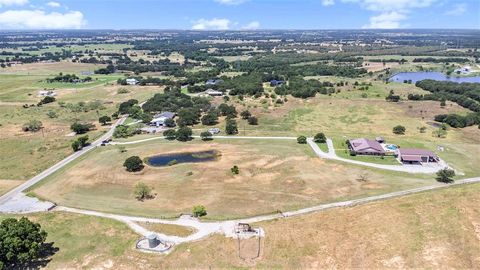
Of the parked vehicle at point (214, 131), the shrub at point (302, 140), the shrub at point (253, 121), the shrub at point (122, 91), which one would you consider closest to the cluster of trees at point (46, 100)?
the shrub at point (122, 91)

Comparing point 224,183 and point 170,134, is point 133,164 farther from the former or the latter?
point 170,134

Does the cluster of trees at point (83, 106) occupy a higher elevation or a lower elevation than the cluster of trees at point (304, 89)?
lower

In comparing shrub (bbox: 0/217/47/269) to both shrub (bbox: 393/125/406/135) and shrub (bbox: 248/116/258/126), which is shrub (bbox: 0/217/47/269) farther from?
shrub (bbox: 393/125/406/135)

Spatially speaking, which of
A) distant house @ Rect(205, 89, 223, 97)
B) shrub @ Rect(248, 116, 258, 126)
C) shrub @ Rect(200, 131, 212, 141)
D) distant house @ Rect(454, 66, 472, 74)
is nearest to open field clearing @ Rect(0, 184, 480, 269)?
shrub @ Rect(200, 131, 212, 141)

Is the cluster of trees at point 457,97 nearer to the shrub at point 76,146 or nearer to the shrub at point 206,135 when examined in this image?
the shrub at point 206,135

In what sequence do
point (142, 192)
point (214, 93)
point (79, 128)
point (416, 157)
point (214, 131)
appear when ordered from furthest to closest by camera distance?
point (214, 93), point (79, 128), point (214, 131), point (416, 157), point (142, 192)

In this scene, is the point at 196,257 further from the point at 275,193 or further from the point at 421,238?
the point at 421,238

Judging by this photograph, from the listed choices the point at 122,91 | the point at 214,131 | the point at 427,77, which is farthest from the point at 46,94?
the point at 427,77
